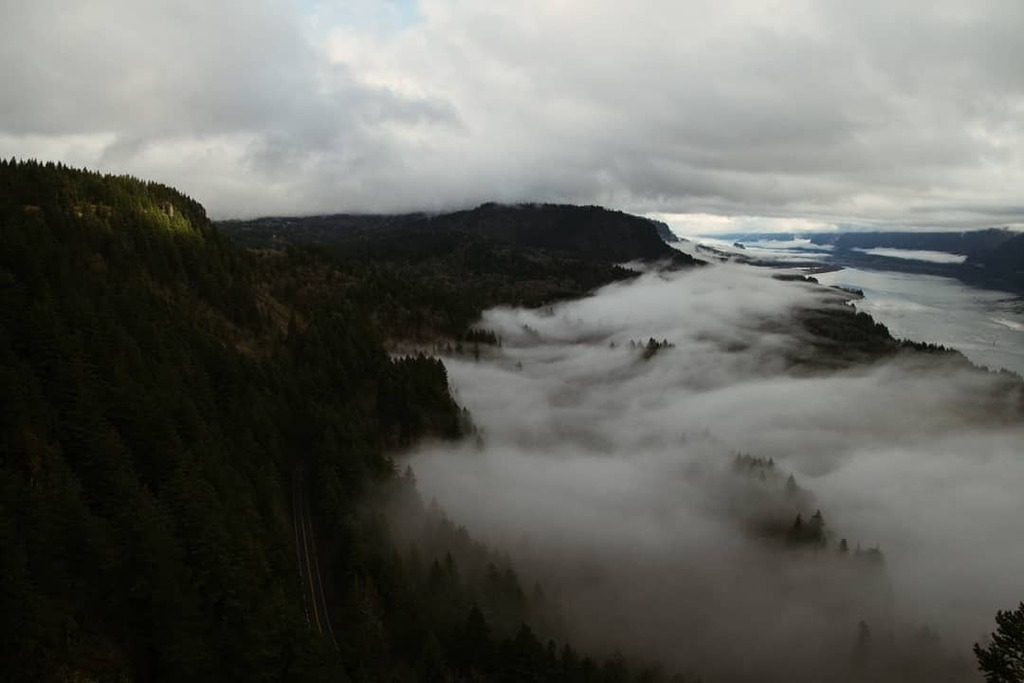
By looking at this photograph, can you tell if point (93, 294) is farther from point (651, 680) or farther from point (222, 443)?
point (651, 680)

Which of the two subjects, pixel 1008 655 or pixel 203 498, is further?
pixel 203 498

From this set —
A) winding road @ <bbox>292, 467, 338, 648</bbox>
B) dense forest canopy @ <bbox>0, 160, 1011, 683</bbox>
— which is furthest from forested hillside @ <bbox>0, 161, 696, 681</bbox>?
winding road @ <bbox>292, 467, 338, 648</bbox>

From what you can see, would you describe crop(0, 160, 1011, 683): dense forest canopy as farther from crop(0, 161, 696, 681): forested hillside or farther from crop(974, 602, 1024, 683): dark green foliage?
crop(974, 602, 1024, 683): dark green foliage

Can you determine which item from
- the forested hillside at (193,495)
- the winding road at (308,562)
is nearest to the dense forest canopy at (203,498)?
the forested hillside at (193,495)

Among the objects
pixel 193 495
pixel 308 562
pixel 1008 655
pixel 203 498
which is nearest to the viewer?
pixel 1008 655

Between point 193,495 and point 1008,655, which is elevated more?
point 193,495

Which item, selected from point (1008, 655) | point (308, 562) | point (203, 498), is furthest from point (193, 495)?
point (1008, 655)

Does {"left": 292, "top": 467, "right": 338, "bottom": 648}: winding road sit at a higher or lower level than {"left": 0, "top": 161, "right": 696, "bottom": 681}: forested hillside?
lower

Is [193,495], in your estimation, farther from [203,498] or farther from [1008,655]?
[1008,655]
